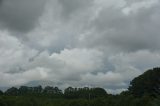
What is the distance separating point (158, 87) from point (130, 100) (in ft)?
293

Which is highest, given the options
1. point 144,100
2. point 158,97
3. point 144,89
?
point 144,89

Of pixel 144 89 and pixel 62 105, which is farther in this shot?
pixel 62 105

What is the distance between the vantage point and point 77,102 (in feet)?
545

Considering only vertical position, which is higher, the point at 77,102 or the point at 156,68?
the point at 156,68

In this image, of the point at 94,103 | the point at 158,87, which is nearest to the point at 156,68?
the point at 94,103

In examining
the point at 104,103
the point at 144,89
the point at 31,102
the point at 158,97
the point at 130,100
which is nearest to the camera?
the point at 158,97

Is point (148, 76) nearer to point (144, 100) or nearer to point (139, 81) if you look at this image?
point (139, 81)

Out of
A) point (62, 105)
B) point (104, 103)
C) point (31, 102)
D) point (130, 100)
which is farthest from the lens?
point (31, 102)

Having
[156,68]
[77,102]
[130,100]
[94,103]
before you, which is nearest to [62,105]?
[77,102]

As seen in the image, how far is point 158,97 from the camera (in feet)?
131

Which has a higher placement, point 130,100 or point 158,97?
point 130,100

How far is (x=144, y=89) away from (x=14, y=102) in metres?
51.3

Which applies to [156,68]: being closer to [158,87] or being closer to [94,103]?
[94,103]

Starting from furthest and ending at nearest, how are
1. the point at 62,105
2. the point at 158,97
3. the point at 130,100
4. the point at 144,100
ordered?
the point at 62,105, the point at 130,100, the point at 144,100, the point at 158,97
